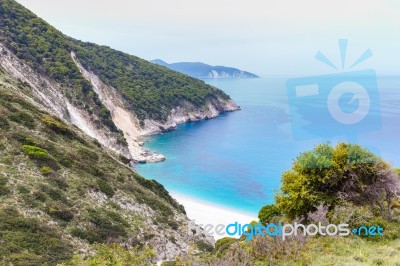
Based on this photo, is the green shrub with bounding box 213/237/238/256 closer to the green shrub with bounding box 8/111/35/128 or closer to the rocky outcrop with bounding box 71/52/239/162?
the green shrub with bounding box 8/111/35/128

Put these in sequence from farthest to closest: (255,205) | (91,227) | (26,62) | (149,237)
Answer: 1. (26,62)
2. (255,205)
3. (149,237)
4. (91,227)

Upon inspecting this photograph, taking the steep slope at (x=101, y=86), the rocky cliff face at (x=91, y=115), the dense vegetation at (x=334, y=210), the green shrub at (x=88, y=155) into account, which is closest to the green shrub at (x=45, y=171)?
the green shrub at (x=88, y=155)

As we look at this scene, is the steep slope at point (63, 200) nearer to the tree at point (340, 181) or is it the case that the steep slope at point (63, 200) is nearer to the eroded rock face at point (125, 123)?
the eroded rock face at point (125, 123)

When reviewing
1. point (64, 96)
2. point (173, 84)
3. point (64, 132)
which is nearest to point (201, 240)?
point (64, 132)

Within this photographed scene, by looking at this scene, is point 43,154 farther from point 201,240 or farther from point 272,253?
point 272,253

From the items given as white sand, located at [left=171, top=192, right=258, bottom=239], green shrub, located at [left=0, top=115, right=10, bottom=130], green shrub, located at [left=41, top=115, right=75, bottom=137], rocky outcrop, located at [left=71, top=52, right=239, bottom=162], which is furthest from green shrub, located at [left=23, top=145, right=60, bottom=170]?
rocky outcrop, located at [left=71, top=52, right=239, bottom=162]

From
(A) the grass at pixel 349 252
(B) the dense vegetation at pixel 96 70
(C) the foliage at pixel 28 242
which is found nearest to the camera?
(A) the grass at pixel 349 252
